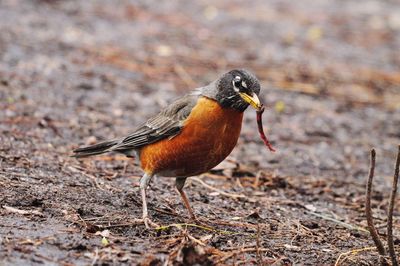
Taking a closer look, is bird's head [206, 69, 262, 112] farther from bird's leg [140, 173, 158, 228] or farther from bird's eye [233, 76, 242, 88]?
bird's leg [140, 173, 158, 228]

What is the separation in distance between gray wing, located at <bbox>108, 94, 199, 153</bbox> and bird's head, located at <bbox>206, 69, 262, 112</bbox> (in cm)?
25

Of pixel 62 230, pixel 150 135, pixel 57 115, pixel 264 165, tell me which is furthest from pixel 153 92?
pixel 62 230

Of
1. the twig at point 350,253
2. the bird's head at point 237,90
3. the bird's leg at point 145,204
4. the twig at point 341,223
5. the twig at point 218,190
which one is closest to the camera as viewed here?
the twig at point 350,253

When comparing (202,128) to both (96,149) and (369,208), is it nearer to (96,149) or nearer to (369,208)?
(96,149)

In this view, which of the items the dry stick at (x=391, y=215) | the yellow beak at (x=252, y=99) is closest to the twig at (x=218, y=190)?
Result: the yellow beak at (x=252, y=99)

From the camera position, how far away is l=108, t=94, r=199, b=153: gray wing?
16.4 feet

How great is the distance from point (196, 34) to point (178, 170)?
6778 mm

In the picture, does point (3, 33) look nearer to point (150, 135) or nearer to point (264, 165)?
point (264, 165)

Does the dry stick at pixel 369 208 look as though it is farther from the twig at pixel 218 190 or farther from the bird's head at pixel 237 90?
the twig at pixel 218 190

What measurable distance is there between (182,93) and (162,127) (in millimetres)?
3810

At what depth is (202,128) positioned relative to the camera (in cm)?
482

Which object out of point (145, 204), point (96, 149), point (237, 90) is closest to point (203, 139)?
point (237, 90)

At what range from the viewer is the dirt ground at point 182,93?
14.5 feet

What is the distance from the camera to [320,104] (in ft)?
30.4
